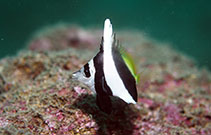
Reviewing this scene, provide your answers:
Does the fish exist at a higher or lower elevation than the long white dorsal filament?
lower

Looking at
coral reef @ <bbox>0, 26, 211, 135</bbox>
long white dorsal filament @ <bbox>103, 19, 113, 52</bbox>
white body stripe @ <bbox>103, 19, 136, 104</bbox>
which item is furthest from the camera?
coral reef @ <bbox>0, 26, 211, 135</bbox>

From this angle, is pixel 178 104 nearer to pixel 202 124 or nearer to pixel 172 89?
pixel 202 124

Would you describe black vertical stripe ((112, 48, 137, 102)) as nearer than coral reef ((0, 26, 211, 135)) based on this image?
Yes

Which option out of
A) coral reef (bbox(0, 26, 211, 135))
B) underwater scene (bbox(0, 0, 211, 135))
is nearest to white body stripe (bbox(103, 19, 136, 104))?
underwater scene (bbox(0, 0, 211, 135))

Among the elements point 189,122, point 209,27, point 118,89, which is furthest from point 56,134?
point 209,27

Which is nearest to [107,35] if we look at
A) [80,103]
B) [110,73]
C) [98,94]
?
[110,73]

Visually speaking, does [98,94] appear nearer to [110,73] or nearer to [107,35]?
[110,73]

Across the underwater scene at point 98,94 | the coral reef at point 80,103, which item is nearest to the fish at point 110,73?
the underwater scene at point 98,94

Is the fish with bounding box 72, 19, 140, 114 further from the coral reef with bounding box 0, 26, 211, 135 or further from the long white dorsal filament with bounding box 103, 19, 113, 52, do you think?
the coral reef with bounding box 0, 26, 211, 135
